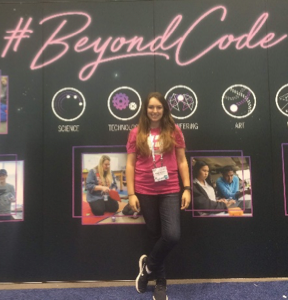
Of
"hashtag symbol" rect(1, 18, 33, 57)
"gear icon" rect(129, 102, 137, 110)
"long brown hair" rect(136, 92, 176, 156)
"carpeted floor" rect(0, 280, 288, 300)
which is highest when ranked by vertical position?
"hashtag symbol" rect(1, 18, 33, 57)

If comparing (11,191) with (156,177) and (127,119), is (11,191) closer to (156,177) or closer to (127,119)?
(127,119)

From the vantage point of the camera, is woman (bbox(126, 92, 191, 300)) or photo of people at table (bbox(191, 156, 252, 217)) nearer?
woman (bbox(126, 92, 191, 300))

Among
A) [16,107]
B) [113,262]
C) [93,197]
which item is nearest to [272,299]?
[113,262]

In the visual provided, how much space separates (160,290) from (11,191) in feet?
5.26

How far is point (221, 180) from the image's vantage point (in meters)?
2.59

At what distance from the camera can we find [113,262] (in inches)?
101

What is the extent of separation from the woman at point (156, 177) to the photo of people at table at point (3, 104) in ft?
4.11

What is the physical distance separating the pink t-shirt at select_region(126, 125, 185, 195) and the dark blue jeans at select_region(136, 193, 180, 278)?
5 centimetres

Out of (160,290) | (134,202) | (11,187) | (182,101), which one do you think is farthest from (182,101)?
(11,187)

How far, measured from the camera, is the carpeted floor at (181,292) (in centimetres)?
228

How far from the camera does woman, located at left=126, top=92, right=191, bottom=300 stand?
2170 millimetres

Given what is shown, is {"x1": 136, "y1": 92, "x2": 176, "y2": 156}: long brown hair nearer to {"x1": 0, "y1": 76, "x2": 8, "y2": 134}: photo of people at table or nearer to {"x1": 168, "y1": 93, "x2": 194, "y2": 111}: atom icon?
{"x1": 168, "y1": 93, "x2": 194, "y2": 111}: atom icon

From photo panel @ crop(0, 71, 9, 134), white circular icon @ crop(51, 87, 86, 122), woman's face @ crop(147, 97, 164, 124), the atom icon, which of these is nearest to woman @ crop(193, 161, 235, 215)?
the atom icon

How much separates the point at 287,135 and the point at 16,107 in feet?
8.43
